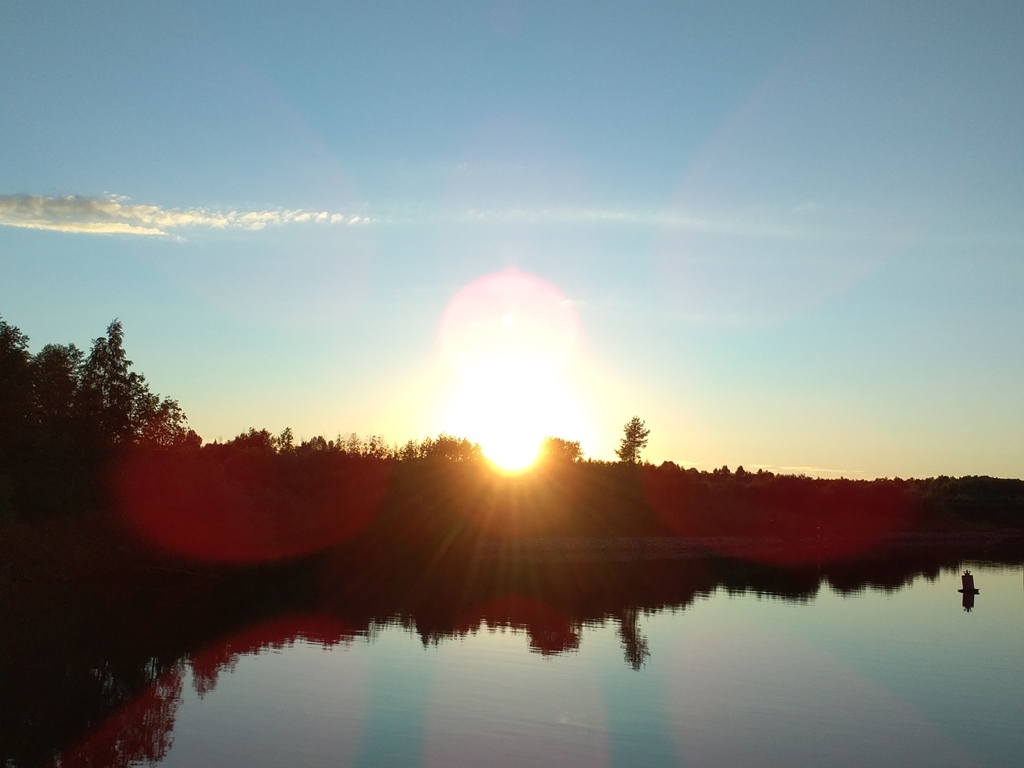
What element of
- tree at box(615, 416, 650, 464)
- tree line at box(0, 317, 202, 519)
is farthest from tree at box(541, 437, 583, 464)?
tree line at box(0, 317, 202, 519)

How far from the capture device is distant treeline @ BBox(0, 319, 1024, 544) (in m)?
59.4

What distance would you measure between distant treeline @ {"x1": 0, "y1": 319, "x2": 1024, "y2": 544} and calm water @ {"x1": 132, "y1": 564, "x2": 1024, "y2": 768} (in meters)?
26.1

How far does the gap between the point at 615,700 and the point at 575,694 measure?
4.14 ft

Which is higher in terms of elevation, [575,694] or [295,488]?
[295,488]

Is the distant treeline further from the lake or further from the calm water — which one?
Answer: the calm water

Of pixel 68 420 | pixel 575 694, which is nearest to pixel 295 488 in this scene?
pixel 68 420

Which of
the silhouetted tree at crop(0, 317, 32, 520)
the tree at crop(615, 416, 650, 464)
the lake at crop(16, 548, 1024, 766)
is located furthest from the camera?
the tree at crop(615, 416, 650, 464)

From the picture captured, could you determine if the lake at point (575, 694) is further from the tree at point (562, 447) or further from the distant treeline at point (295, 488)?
the tree at point (562, 447)

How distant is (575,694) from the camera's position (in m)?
29.5

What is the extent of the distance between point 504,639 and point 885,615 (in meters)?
26.8

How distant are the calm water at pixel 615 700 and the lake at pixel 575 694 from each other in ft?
0.31

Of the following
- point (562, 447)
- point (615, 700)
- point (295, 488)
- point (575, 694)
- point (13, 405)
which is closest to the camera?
point (615, 700)

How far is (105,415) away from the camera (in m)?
63.8

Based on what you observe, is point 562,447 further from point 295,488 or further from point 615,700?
point 615,700
